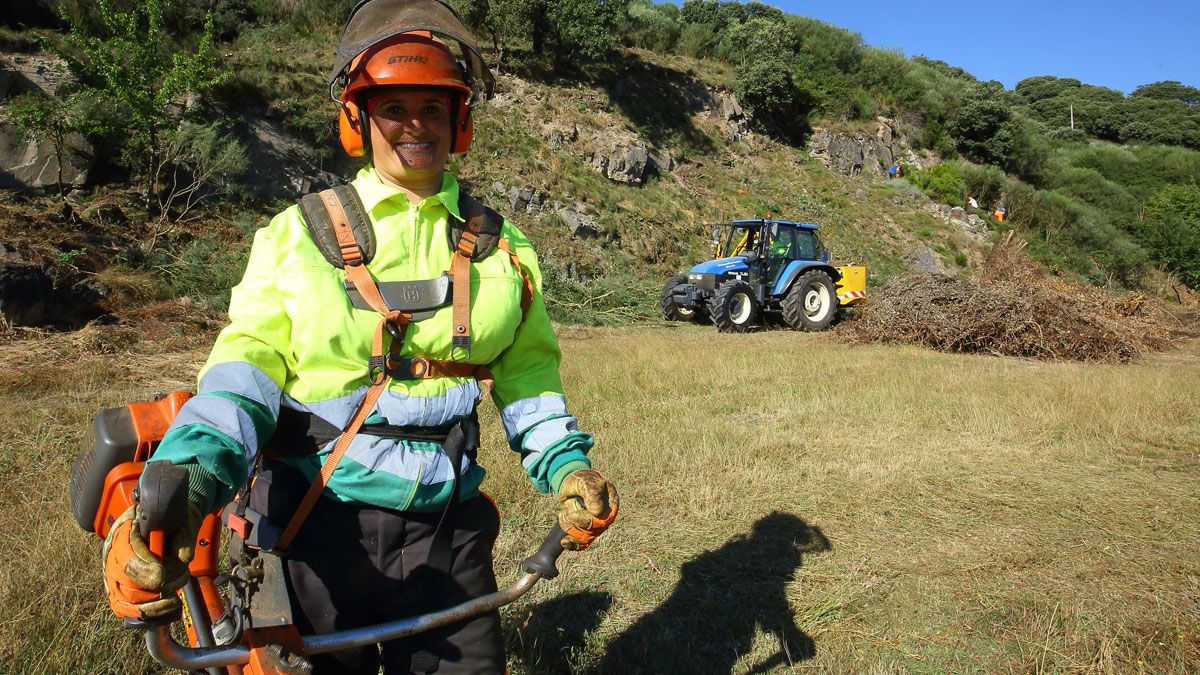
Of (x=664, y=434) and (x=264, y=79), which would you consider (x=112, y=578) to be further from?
(x=264, y=79)

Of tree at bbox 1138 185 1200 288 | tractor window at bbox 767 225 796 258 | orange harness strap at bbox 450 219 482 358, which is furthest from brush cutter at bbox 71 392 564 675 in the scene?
tree at bbox 1138 185 1200 288

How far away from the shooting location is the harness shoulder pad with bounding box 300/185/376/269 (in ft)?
5.69

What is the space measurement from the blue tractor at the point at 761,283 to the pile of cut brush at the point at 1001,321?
1.70 m

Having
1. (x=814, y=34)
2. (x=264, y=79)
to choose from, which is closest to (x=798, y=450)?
(x=264, y=79)

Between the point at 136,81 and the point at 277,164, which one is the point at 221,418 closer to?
the point at 136,81

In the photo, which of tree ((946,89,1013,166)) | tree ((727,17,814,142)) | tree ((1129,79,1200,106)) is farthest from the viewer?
tree ((1129,79,1200,106))

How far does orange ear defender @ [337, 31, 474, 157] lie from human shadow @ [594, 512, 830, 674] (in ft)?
7.53

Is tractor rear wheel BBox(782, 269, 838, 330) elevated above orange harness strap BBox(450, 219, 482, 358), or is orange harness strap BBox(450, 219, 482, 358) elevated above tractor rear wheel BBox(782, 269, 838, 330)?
orange harness strap BBox(450, 219, 482, 358)

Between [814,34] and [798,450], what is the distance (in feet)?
116

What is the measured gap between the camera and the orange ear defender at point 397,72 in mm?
1814

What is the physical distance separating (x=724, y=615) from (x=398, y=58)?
110 inches

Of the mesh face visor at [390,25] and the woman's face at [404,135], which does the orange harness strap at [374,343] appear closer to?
the woman's face at [404,135]

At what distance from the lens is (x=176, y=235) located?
1294cm

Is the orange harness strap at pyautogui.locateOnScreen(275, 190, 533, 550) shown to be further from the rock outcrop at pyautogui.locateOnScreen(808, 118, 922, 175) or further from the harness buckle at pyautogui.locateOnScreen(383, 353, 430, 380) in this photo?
the rock outcrop at pyautogui.locateOnScreen(808, 118, 922, 175)
